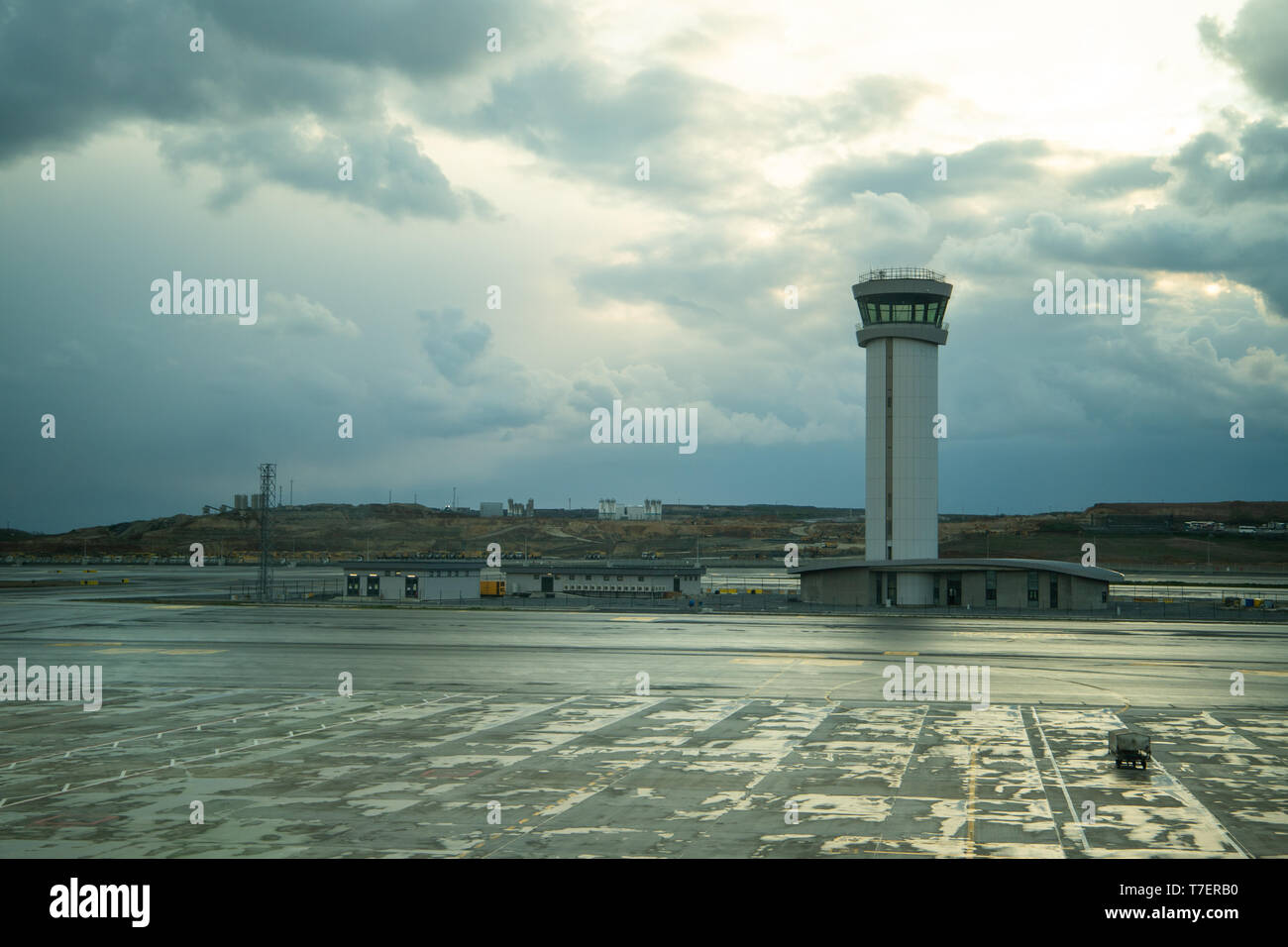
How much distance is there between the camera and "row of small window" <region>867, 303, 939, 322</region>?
84.6 m

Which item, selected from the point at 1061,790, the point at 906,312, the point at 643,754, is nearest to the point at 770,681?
the point at 643,754

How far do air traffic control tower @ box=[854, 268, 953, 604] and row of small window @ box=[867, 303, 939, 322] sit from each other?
93 mm

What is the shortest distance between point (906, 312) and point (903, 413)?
967 centimetres

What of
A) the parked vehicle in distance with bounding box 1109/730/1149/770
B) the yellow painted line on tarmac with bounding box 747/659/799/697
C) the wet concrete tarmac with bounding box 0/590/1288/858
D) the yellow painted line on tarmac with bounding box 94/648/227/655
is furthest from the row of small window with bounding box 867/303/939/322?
the parked vehicle in distance with bounding box 1109/730/1149/770

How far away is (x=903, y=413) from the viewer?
83.6 metres

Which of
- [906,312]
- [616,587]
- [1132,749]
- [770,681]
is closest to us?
[1132,749]

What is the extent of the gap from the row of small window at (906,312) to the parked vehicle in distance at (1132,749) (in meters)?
63.6

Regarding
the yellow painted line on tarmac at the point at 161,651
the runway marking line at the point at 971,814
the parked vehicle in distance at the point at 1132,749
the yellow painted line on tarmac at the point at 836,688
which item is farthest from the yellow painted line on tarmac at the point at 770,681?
the yellow painted line on tarmac at the point at 161,651

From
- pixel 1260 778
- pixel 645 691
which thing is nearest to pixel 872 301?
pixel 645 691

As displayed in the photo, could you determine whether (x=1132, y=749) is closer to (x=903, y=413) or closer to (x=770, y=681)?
(x=770, y=681)

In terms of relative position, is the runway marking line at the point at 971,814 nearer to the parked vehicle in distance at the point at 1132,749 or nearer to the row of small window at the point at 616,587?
the parked vehicle in distance at the point at 1132,749

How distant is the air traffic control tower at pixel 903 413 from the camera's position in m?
83.3

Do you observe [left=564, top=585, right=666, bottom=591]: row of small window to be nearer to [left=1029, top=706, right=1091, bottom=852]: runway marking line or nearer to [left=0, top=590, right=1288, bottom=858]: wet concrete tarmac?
[left=0, top=590, right=1288, bottom=858]: wet concrete tarmac
